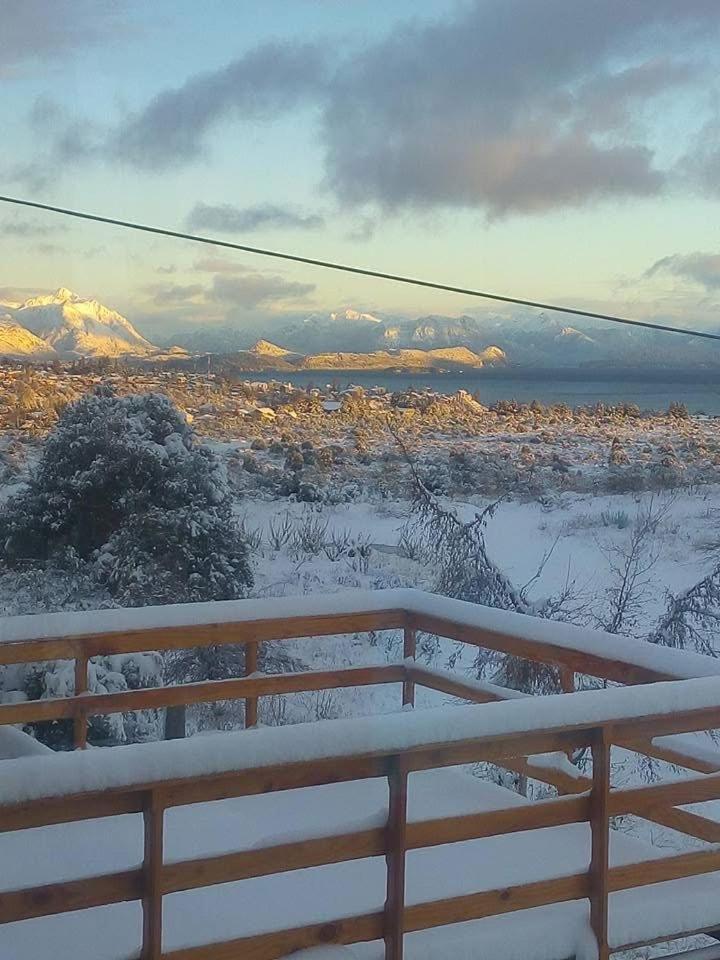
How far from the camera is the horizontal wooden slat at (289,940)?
1335mm

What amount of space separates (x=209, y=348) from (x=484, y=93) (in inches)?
52.8

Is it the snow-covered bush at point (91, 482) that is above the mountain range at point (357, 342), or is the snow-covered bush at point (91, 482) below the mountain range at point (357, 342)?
below

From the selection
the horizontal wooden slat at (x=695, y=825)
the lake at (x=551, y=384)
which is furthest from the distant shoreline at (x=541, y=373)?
the horizontal wooden slat at (x=695, y=825)

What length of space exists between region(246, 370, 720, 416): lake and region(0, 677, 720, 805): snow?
288 cm

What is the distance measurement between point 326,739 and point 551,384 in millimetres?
3337

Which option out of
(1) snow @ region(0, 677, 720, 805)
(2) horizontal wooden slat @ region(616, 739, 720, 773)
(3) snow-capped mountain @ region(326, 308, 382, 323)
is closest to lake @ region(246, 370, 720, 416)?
(3) snow-capped mountain @ region(326, 308, 382, 323)

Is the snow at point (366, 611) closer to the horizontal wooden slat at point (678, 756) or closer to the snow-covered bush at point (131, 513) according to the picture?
the horizontal wooden slat at point (678, 756)

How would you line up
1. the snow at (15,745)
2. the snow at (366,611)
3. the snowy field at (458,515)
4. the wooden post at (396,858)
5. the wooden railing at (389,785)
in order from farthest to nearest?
the snowy field at (458,515) < the snow at (15,745) < the snow at (366,611) < the wooden post at (396,858) < the wooden railing at (389,785)

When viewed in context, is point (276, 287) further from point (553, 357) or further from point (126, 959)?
point (126, 959)

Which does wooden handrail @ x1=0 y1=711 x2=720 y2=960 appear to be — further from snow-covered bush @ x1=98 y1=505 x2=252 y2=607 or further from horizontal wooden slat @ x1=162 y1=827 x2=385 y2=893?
snow-covered bush @ x1=98 y1=505 x2=252 y2=607

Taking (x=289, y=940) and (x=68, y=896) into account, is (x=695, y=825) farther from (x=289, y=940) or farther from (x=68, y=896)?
(x=68, y=896)

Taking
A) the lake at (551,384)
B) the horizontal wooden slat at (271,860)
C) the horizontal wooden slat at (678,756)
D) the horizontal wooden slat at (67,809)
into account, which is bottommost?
the horizontal wooden slat at (678,756)

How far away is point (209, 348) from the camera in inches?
168

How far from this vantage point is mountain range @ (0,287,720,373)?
4105 millimetres
